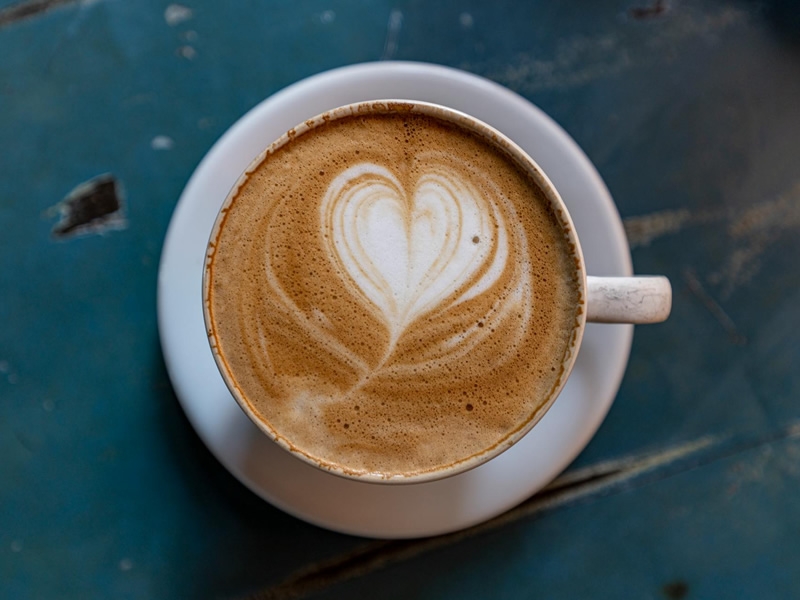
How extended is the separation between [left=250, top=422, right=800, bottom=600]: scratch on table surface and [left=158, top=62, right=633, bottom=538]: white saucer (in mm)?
233

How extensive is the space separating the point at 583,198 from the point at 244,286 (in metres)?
0.56

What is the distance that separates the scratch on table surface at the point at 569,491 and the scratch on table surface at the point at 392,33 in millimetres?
899

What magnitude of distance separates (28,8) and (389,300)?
0.99 meters

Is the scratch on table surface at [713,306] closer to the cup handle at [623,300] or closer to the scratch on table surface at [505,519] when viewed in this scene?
the scratch on table surface at [505,519]

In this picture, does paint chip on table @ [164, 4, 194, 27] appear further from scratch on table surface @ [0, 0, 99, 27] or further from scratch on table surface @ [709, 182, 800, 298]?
scratch on table surface @ [709, 182, 800, 298]

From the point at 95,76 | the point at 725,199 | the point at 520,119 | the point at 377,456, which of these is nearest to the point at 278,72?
the point at 95,76

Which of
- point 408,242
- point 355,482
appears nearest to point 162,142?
point 408,242

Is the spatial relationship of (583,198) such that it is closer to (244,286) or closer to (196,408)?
(244,286)

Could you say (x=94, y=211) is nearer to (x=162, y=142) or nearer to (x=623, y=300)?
(x=162, y=142)

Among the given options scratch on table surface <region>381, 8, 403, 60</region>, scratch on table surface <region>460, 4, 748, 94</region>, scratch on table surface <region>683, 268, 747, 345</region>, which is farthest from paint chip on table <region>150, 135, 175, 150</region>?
scratch on table surface <region>683, 268, 747, 345</region>

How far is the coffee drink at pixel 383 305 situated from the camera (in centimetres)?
88

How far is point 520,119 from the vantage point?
3.43 ft

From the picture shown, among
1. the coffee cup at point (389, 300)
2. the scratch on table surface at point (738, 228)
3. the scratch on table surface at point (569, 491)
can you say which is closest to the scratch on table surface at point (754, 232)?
the scratch on table surface at point (738, 228)

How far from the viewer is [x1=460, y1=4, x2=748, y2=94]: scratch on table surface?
130 centimetres
